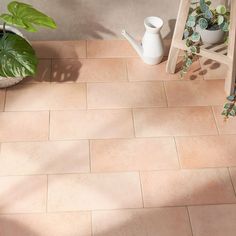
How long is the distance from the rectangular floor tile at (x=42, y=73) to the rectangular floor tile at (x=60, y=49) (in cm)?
5

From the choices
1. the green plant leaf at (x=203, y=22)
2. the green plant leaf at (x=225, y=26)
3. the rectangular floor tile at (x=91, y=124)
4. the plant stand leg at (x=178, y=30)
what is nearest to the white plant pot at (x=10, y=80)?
the rectangular floor tile at (x=91, y=124)

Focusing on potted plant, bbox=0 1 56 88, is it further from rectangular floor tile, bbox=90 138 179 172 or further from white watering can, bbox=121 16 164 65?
white watering can, bbox=121 16 164 65

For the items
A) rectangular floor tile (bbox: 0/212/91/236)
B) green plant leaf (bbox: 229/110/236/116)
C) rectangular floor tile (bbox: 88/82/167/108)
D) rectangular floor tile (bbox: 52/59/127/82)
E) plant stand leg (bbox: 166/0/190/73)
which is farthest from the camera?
rectangular floor tile (bbox: 52/59/127/82)

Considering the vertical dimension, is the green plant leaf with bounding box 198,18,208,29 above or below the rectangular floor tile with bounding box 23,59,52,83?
above

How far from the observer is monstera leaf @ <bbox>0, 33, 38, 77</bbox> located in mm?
1801

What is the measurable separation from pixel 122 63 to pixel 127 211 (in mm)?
914

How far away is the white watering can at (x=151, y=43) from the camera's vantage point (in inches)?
83.4

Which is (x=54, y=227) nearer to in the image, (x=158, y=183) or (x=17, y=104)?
(x=158, y=183)

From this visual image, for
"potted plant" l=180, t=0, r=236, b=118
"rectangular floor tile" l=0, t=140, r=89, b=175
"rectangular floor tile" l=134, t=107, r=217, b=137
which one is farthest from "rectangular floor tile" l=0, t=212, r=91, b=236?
"potted plant" l=180, t=0, r=236, b=118

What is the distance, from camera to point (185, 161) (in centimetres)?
189

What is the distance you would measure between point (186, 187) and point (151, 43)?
81 centimetres

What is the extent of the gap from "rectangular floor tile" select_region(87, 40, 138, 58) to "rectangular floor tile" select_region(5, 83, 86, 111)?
0.88ft

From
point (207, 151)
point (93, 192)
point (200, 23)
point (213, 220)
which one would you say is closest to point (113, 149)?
point (93, 192)

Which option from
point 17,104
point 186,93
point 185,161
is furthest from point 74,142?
point 186,93
